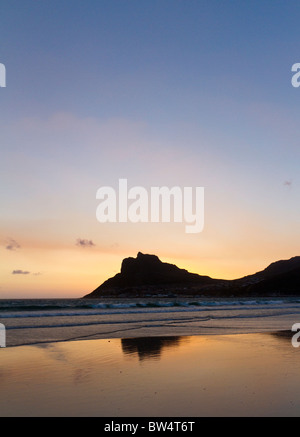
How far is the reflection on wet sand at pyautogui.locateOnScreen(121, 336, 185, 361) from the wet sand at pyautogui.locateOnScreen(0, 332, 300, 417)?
0.05 m

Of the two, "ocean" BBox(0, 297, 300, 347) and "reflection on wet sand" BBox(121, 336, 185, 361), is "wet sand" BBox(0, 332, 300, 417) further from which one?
"ocean" BBox(0, 297, 300, 347)

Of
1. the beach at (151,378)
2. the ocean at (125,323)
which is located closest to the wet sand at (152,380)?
the beach at (151,378)

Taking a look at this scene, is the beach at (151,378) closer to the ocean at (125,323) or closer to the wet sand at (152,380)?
the wet sand at (152,380)

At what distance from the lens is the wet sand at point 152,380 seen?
859cm

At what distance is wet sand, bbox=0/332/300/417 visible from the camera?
859 cm

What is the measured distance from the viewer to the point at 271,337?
21.0 meters

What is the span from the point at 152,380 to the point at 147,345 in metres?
7.72

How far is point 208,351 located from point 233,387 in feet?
21.4

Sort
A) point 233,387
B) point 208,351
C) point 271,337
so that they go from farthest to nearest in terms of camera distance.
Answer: point 271,337 < point 208,351 < point 233,387

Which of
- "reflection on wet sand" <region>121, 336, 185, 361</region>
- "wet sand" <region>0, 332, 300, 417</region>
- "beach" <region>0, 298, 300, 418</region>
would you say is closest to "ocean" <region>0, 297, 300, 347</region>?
"reflection on wet sand" <region>121, 336, 185, 361</region>

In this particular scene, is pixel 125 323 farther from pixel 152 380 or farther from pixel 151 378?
pixel 152 380

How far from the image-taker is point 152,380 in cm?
1121
